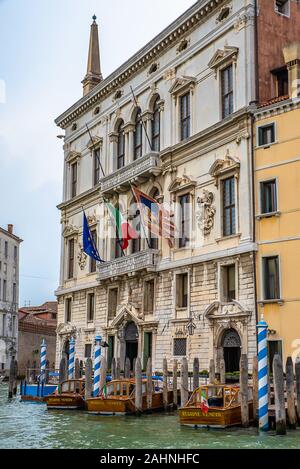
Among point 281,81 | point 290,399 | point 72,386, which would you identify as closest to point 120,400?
point 72,386

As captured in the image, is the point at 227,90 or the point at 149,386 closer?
the point at 149,386

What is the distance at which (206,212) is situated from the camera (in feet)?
80.4

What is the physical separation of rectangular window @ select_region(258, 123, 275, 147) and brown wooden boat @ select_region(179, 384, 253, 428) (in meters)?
8.74

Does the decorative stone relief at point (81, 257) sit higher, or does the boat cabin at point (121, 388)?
the decorative stone relief at point (81, 257)

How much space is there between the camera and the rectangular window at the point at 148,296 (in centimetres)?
2766

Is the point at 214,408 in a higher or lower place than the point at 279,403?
lower

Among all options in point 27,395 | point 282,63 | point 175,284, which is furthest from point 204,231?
point 27,395

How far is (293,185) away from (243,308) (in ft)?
14.1

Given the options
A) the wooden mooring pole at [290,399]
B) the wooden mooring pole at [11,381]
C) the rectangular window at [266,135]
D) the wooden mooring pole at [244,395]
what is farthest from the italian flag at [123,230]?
the wooden mooring pole at [290,399]

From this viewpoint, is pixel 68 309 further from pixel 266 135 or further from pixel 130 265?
pixel 266 135

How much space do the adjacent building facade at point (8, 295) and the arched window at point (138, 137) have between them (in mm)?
26406

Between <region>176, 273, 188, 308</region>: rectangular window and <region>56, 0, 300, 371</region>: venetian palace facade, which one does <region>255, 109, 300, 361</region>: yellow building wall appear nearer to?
<region>56, 0, 300, 371</region>: venetian palace facade

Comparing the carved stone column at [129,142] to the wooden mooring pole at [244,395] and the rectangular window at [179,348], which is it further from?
the wooden mooring pole at [244,395]

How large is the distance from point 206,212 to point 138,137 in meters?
7.51
